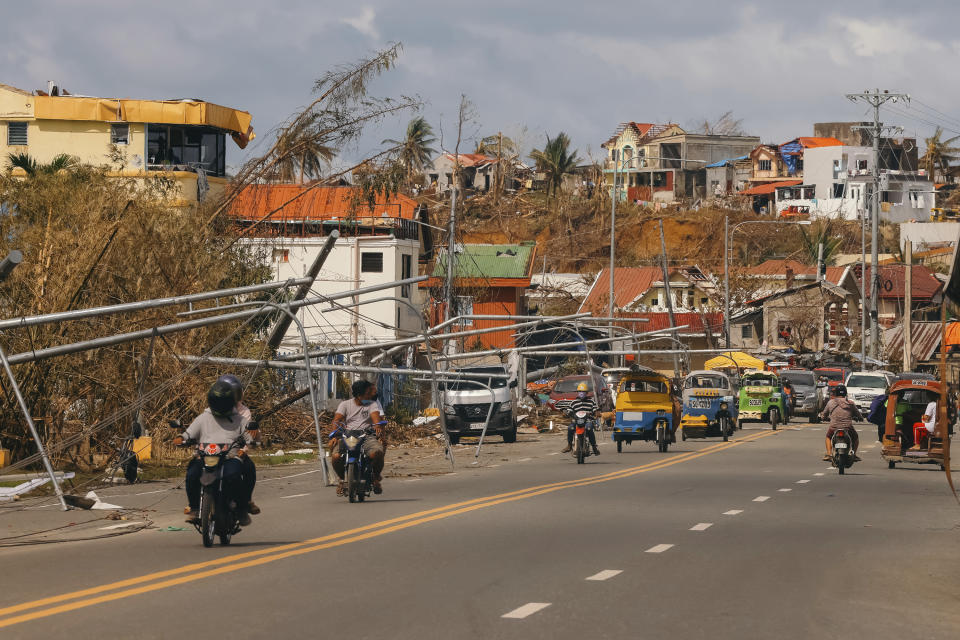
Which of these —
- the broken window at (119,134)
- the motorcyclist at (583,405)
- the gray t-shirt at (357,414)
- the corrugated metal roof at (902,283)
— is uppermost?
the broken window at (119,134)

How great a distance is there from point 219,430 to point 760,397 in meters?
37.9

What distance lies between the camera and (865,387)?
53.4 m

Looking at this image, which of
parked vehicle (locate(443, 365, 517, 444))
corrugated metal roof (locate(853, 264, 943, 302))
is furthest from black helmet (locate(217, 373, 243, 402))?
corrugated metal roof (locate(853, 264, 943, 302))

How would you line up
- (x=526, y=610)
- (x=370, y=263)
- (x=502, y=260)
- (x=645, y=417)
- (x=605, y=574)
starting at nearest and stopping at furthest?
(x=526, y=610) < (x=605, y=574) < (x=645, y=417) < (x=370, y=263) < (x=502, y=260)

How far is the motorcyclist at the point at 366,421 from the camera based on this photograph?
19312 millimetres

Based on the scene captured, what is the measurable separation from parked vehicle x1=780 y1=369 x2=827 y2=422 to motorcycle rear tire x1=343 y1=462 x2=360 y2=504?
36847 mm

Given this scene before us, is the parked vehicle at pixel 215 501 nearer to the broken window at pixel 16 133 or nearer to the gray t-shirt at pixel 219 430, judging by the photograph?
the gray t-shirt at pixel 219 430

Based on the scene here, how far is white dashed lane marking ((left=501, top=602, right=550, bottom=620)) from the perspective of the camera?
952 centimetres

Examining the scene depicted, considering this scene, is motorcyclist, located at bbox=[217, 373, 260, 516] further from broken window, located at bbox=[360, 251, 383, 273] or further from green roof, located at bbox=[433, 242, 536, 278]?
green roof, located at bbox=[433, 242, 536, 278]

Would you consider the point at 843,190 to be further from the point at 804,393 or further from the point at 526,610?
the point at 526,610

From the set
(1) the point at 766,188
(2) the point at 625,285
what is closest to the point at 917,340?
(2) the point at 625,285

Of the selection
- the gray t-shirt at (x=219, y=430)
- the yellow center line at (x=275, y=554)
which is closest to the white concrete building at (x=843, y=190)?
the yellow center line at (x=275, y=554)

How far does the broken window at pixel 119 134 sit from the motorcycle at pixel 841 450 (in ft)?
98.7

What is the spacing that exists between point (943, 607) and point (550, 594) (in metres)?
3.02
